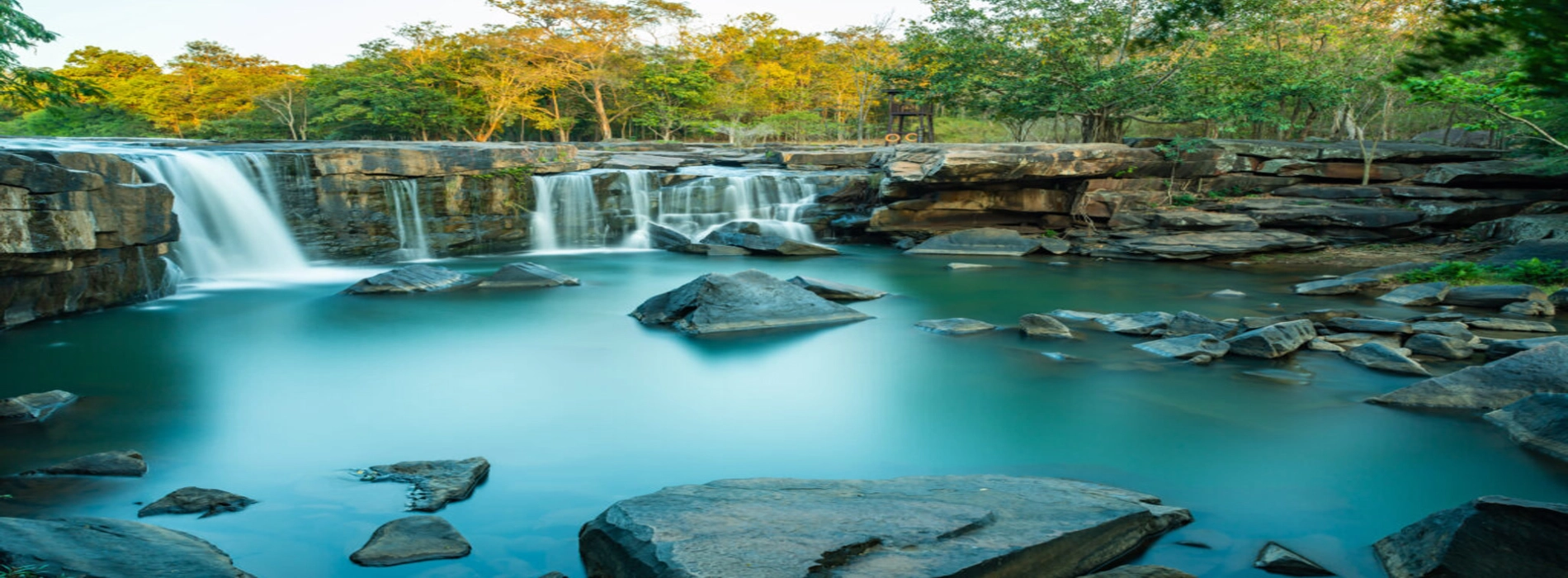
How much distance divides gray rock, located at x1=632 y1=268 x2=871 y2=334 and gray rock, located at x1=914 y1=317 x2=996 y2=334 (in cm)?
89

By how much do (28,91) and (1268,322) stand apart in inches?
543

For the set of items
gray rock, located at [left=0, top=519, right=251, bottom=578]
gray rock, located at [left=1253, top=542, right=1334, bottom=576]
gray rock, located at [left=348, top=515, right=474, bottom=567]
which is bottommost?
gray rock, located at [left=1253, top=542, right=1334, bottom=576]

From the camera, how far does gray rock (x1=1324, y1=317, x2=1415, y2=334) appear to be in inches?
331

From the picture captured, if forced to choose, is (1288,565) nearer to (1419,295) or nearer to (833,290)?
(833,290)

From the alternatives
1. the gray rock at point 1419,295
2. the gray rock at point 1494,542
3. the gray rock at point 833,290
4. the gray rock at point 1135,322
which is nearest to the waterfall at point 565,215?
the gray rock at point 833,290

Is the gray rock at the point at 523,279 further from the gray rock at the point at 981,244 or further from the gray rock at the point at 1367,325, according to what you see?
the gray rock at the point at 1367,325

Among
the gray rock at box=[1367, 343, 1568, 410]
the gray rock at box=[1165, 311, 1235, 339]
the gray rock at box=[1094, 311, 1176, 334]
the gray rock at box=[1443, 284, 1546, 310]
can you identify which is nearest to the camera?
the gray rock at box=[1367, 343, 1568, 410]

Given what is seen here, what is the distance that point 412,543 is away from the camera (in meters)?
3.93

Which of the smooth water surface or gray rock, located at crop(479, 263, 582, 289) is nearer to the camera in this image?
the smooth water surface

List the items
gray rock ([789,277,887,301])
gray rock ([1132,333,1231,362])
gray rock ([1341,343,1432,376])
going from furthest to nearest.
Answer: gray rock ([789,277,887,301]) → gray rock ([1132,333,1231,362]) → gray rock ([1341,343,1432,376])

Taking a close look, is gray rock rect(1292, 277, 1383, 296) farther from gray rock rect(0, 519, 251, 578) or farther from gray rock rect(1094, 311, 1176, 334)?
gray rock rect(0, 519, 251, 578)

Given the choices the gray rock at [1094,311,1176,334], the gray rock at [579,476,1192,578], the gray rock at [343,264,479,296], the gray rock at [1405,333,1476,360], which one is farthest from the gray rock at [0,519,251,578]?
the gray rock at [1405,333,1476,360]

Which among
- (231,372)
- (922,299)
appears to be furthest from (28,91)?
(922,299)

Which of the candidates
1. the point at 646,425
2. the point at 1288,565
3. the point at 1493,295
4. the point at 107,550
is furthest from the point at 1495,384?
the point at 107,550
